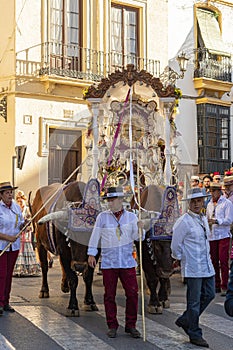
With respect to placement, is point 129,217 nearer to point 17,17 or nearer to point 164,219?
point 164,219

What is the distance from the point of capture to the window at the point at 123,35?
797 inches

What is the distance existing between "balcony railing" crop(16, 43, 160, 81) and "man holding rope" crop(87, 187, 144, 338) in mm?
11629

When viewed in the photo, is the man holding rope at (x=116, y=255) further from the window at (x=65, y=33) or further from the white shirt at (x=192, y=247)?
the window at (x=65, y=33)

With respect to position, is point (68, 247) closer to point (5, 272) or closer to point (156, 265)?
point (5, 272)

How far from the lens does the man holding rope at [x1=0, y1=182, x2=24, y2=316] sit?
848 cm

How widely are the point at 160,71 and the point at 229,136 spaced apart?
12.5 ft

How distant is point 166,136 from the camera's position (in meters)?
11.4

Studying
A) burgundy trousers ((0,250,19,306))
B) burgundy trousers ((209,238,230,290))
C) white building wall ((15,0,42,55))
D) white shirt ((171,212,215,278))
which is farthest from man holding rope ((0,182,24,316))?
Answer: white building wall ((15,0,42,55))

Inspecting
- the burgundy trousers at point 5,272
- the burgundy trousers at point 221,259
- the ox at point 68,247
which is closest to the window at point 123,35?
the burgundy trousers at point 221,259

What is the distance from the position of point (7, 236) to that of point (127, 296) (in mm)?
2098

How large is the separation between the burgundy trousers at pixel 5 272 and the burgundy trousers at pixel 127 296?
74.4 inches

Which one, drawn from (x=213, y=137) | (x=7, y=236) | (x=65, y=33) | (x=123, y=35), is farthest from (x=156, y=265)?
(x=213, y=137)

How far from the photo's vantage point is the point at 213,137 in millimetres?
22422

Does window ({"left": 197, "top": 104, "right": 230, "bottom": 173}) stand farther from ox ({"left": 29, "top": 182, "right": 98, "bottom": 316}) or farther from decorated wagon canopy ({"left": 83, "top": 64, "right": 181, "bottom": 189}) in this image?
ox ({"left": 29, "top": 182, "right": 98, "bottom": 316})
